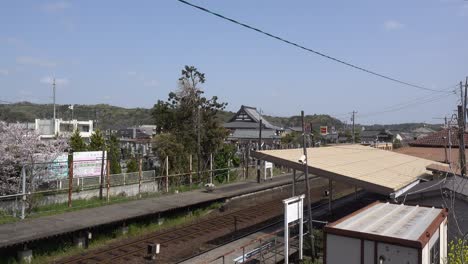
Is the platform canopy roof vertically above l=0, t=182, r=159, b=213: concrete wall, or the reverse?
the platform canopy roof

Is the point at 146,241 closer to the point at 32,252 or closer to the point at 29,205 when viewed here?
the point at 32,252

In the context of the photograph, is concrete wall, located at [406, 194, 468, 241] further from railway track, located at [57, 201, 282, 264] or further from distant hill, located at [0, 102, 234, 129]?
distant hill, located at [0, 102, 234, 129]

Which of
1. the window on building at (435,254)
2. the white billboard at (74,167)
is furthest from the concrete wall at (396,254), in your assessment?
the white billboard at (74,167)

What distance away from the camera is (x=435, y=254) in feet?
27.9

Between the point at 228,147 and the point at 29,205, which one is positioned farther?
the point at 228,147

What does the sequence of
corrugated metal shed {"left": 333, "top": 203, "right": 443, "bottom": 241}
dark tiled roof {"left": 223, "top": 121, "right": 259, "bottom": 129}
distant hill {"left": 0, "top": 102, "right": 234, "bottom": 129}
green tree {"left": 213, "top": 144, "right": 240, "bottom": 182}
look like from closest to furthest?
corrugated metal shed {"left": 333, "top": 203, "right": 443, "bottom": 241}
green tree {"left": 213, "top": 144, "right": 240, "bottom": 182}
dark tiled roof {"left": 223, "top": 121, "right": 259, "bottom": 129}
distant hill {"left": 0, "top": 102, "right": 234, "bottom": 129}

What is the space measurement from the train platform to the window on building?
1043 cm

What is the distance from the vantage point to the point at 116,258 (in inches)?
500

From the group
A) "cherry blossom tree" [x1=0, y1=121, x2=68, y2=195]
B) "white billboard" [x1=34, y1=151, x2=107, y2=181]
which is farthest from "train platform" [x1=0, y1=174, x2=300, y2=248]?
"cherry blossom tree" [x1=0, y1=121, x2=68, y2=195]

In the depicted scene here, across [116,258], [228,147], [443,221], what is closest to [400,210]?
[443,221]

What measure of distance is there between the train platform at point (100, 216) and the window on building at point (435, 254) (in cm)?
1043

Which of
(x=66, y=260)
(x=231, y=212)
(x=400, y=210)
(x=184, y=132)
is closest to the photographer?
(x=400, y=210)

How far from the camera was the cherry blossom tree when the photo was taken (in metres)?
17.5

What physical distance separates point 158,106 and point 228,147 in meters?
5.94
